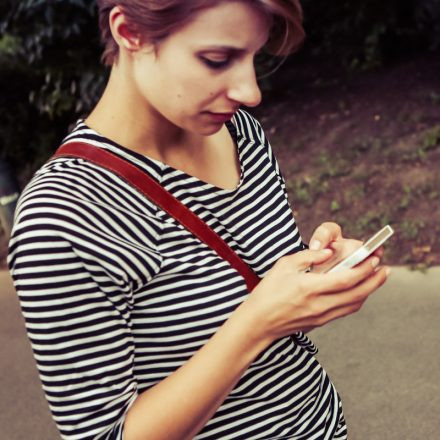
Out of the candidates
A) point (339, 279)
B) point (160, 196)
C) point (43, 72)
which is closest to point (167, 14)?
point (160, 196)

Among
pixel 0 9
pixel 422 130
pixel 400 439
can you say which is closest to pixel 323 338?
pixel 400 439

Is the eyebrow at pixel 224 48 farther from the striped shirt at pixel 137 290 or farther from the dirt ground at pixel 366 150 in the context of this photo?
the dirt ground at pixel 366 150

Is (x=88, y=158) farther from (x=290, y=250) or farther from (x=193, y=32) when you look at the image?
(x=290, y=250)

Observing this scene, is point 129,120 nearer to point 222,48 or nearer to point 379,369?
point 222,48

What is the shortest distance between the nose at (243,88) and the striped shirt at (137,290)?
0.19 m

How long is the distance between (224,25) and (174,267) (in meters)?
0.44

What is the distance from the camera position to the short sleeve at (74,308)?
3.61 feet

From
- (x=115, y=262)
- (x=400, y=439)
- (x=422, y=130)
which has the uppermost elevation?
(x=115, y=262)

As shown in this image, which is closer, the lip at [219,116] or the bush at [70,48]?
the lip at [219,116]

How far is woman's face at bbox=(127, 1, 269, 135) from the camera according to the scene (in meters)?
1.27

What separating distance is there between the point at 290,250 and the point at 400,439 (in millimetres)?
1906

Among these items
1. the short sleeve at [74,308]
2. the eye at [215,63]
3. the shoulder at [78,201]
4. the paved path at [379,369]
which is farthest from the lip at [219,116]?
the paved path at [379,369]

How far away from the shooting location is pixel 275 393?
4.66ft

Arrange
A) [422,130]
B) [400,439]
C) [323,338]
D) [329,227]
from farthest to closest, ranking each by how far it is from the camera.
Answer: [422,130] → [323,338] → [400,439] → [329,227]
